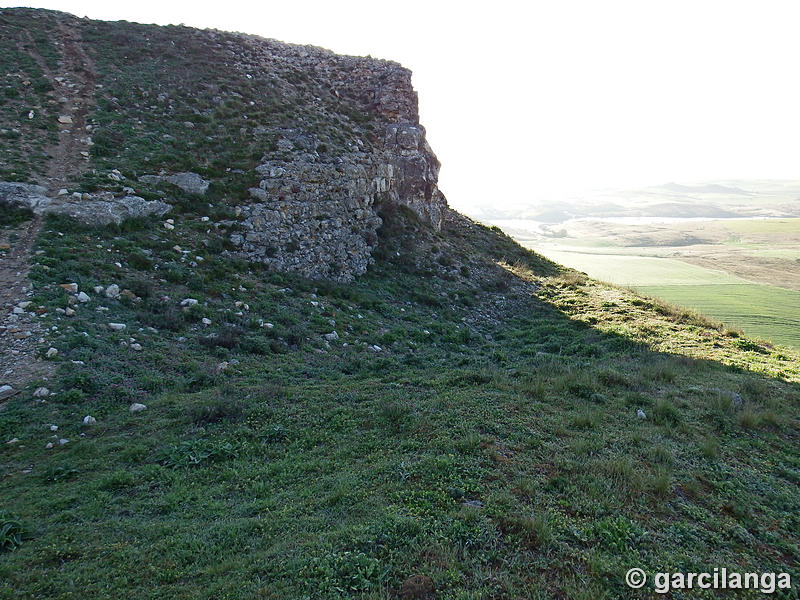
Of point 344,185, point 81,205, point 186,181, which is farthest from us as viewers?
point 344,185

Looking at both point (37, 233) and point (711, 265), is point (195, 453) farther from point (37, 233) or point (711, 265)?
point (711, 265)

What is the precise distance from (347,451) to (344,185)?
16.2m

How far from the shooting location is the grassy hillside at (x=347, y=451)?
4742 millimetres

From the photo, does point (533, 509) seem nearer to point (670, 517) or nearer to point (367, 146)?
point (670, 517)

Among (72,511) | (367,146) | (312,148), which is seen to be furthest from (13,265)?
(367,146)

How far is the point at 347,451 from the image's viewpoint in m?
7.49

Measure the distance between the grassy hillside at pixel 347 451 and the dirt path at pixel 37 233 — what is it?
379 mm

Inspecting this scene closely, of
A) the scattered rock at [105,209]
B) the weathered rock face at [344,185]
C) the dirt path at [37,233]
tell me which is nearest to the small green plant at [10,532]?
the dirt path at [37,233]

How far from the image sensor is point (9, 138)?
654 inches

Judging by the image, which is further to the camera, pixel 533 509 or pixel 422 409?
pixel 422 409

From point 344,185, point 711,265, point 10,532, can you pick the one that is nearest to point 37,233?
point 10,532

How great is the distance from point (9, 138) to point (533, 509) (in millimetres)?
22241

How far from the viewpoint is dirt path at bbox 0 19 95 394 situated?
8812mm

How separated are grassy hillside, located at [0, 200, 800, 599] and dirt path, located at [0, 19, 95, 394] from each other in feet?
1.24
